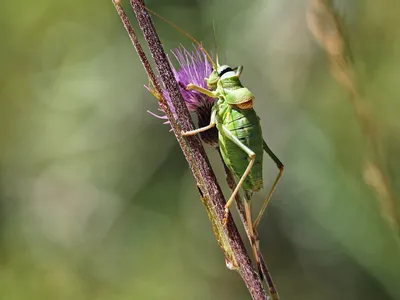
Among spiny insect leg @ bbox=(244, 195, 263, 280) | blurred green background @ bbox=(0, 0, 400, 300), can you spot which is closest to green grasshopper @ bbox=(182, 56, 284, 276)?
spiny insect leg @ bbox=(244, 195, 263, 280)

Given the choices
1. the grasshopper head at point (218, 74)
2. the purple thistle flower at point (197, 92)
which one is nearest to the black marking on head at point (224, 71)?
the grasshopper head at point (218, 74)

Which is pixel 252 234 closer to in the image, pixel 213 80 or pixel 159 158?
pixel 213 80

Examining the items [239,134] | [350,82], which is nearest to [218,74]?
[239,134]

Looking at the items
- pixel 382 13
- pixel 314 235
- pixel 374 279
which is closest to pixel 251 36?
pixel 382 13

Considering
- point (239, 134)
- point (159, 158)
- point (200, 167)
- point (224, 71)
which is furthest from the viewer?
point (159, 158)

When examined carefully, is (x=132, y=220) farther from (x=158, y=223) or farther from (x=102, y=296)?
(x=102, y=296)

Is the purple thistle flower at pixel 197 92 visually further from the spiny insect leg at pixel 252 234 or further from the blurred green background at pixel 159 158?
the blurred green background at pixel 159 158
